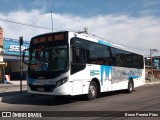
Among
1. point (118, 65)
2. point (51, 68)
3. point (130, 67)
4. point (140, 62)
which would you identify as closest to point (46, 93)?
point (51, 68)

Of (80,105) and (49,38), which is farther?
(49,38)

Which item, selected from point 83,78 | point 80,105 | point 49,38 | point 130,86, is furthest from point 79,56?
point 130,86

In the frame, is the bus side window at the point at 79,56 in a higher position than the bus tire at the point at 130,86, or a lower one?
higher

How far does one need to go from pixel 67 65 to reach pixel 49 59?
0.99 m

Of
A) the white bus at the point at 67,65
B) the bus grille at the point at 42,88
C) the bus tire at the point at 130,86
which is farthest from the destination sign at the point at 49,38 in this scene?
the bus tire at the point at 130,86

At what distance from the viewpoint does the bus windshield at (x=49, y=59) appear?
562 inches

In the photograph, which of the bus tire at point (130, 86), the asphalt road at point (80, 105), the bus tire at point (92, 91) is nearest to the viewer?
the asphalt road at point (80, 105)

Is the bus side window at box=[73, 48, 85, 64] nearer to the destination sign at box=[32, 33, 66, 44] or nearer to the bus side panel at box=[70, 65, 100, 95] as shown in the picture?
the bus side panel at box=[70, 65, 100, 95]

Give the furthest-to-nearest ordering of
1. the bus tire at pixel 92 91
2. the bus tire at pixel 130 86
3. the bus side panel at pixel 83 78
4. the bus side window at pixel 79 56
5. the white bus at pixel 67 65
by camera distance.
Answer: the bus tire at pixel 130 86 → the bus tire at pixel 92 91 → the bus side window at pixel 79 56 → the bus side panel at pixel 83 78 → the white bus at pixel 67 65

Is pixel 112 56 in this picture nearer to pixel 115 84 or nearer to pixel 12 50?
pixel 115 84

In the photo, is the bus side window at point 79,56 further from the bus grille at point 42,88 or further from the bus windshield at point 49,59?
the bus grille at point 42,88

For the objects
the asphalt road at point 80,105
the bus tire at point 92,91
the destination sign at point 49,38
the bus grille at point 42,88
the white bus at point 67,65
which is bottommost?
the asphalt road at point 80,105

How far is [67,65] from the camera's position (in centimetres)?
1416

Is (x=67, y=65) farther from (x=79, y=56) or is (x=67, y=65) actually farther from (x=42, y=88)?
(x=42, y=88)
